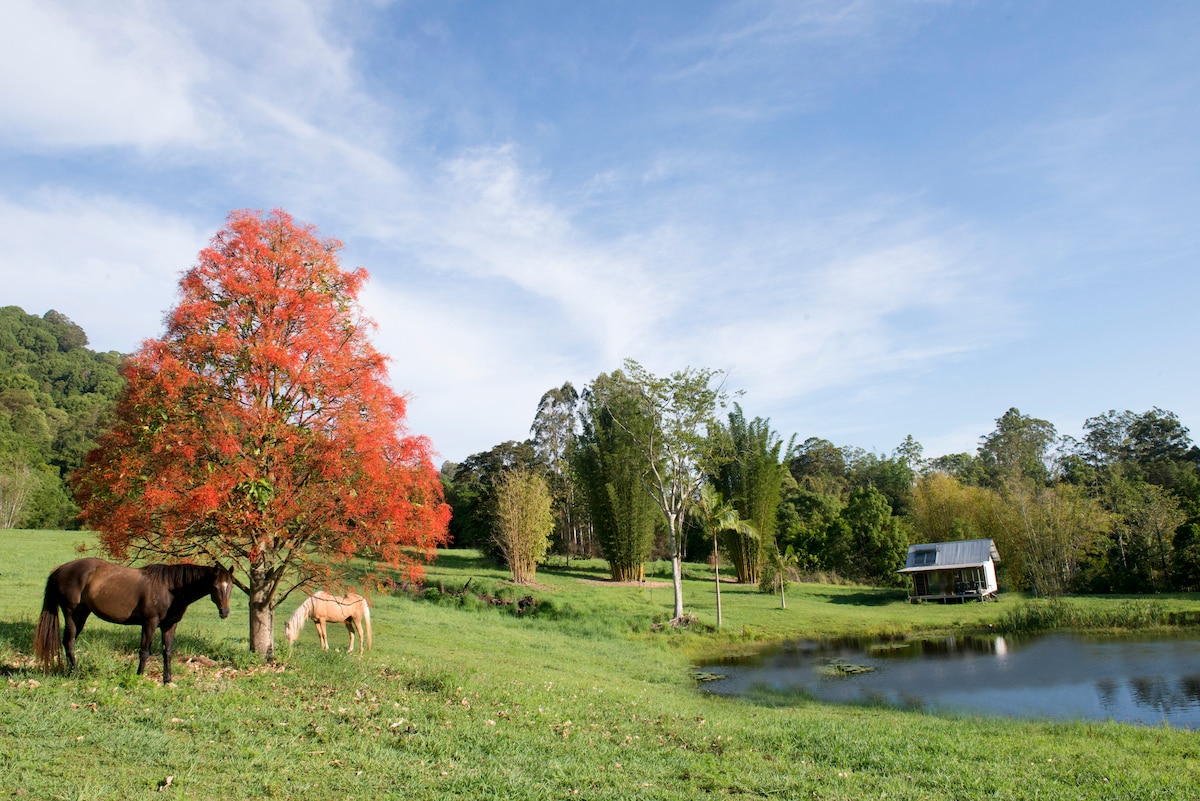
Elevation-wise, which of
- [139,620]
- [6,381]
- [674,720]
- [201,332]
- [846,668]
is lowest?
[846,668]

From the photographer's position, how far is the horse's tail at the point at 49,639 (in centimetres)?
850

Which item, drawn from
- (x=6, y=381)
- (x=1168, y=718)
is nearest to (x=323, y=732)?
(x=1168, y=718)

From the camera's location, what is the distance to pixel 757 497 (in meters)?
43.2

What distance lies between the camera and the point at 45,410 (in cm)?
6800

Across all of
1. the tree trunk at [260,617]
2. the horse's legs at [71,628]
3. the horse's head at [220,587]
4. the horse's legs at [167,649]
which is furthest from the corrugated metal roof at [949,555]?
the horse's legs at [71,628]

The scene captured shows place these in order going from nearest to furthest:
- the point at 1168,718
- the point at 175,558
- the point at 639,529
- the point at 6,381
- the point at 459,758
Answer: the point at 459,758 < the point at 175,558 < the point at 1168,718 < the point at 639,529 < the point at 6,381

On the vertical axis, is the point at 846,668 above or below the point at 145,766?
below

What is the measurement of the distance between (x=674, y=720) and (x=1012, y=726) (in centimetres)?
574

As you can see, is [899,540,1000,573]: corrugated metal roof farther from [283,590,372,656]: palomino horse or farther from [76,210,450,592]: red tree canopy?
[76,210,450,592]: red tree canopy

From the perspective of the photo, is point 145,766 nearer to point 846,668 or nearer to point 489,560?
point 846,668

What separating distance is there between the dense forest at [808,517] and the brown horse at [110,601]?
21.6 meters

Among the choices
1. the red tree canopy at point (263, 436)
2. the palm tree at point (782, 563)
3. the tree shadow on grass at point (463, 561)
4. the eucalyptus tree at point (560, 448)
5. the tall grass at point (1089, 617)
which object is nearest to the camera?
the red tree canopy at point (263, 436)

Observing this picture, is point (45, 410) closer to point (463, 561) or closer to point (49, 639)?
point (463, 561)

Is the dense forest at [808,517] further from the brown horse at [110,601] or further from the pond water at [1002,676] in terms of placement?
the brown horse at [110,601]
